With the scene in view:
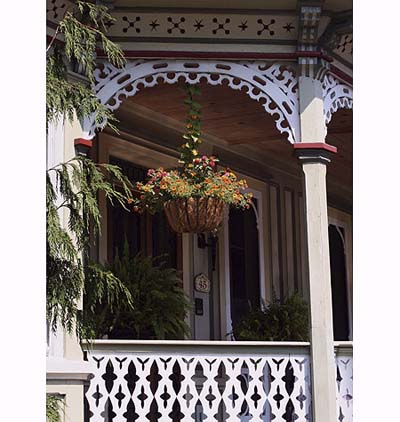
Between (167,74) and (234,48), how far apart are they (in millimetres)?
594

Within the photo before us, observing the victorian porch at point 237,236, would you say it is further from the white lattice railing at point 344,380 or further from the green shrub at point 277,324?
the green shrub at point 277,324

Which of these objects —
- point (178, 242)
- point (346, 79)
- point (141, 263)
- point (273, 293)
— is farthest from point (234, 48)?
point (273, 293)

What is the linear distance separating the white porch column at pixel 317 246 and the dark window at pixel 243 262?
11.8ft

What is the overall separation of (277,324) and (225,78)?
338cm

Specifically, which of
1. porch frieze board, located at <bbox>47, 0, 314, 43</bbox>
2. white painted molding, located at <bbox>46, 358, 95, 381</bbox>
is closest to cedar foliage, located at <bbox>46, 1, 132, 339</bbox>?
white painted molding, located at <bbox>46, 358, 95, 381</bbox>

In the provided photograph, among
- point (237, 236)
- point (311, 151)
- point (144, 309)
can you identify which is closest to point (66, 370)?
point (144, 309)

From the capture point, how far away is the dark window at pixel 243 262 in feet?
39.9

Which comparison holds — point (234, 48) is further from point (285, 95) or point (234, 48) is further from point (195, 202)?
point (195, 202)

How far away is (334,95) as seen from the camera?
8961mm

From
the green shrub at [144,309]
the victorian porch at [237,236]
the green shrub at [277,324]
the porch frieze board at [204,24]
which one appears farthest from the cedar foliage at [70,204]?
the green shrub at [277,324]

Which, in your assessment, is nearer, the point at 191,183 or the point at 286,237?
the point at 191,183

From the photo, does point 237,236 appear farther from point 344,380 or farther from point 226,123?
point 344,380

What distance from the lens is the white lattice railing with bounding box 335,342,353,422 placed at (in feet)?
27.7

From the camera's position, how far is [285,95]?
8.65 meters
